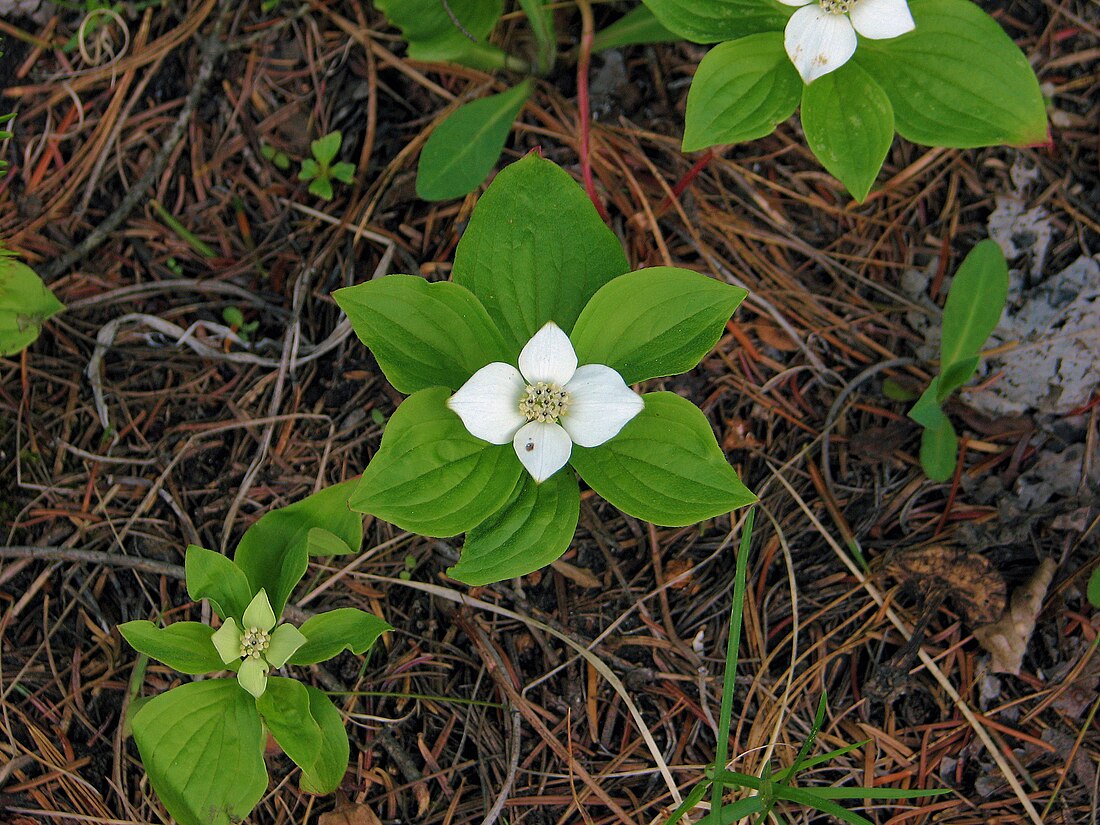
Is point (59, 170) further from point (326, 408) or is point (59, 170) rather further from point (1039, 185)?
point (1039, 185)

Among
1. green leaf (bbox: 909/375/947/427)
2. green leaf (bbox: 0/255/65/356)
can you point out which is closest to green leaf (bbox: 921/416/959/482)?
green leaf (bbox: 909/375/947/427)

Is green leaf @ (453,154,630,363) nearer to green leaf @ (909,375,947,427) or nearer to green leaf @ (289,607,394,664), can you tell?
green leaf @ (289,607,394,664)

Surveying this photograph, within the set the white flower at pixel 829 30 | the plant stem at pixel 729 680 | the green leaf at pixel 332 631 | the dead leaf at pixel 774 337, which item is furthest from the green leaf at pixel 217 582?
the white flower at pixel 829 30

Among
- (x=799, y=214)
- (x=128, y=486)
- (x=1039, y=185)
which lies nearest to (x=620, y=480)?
(x=799, y=214)

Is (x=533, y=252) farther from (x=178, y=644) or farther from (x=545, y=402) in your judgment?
(x=178, y=644)

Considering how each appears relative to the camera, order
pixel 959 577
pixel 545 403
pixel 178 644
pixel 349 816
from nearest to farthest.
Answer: pixel 545 403 < pixel 178 644 < pixel 349 816 < pixel 959 577

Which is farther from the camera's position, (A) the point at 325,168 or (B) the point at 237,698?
(A) the point at 325,168

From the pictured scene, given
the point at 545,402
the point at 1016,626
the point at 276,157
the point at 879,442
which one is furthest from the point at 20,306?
the point at 1016,626

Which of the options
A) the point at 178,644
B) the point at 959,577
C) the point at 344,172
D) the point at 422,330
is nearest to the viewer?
the point at 422,330
